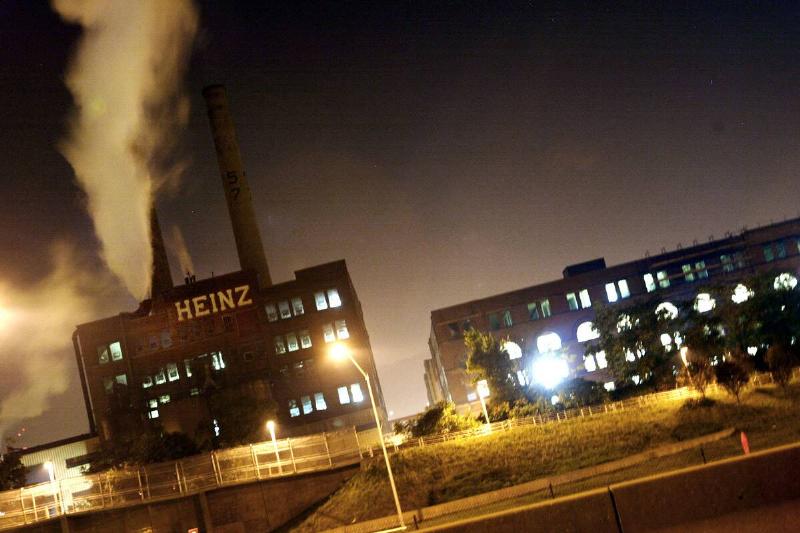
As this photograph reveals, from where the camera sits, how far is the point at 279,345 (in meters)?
79.8

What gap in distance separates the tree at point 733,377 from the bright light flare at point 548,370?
51.6ft

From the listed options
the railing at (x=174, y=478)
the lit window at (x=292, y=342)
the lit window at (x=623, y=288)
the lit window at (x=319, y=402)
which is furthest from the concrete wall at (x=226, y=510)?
the lit window at (x=623, y=288)

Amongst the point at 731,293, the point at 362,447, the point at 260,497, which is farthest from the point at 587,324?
the point at 260,497

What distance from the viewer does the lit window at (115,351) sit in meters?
79.9

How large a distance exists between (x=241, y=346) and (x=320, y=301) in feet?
30.8

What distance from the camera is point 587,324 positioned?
270 feet

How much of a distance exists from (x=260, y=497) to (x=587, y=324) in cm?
4800

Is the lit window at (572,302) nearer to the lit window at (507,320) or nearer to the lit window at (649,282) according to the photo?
the lit window at (507,320)

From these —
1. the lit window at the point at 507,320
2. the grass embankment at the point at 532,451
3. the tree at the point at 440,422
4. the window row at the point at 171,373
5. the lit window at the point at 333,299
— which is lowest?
the grass embankment at the point at 532,451

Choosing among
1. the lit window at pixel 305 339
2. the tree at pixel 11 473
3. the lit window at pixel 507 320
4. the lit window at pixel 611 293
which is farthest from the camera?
the lit window at pixel 611 293

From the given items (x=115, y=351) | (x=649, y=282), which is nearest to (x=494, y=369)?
(x=649, y=282)

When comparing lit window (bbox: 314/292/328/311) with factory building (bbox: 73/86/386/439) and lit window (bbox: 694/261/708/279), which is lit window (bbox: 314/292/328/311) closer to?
factory building (bbox: 73/86/386/439)

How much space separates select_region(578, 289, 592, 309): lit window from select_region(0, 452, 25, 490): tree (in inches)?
2205

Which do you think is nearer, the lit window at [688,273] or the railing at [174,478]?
the railing at [174,478]
